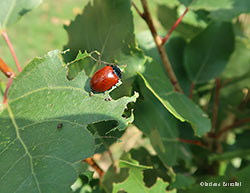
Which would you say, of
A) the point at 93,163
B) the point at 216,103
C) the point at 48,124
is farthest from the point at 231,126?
the point at 48,124

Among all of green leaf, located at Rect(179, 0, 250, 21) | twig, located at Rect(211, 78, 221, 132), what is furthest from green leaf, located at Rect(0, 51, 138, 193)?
twig, located at Rect(211, 78, 221, 132)

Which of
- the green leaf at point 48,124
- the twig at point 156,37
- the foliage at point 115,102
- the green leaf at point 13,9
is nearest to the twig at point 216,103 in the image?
the foliage at point 115,102

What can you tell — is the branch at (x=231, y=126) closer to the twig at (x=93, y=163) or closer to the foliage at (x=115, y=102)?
the foliage at (x=115, y=102)

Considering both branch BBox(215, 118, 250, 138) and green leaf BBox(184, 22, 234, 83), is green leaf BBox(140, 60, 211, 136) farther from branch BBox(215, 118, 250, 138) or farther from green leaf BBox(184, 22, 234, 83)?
branch BBox(215, 118, 250, 138)

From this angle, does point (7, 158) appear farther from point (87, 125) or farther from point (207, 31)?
point (207, 31)

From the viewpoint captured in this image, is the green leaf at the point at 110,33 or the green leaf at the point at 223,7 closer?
the green leaf at the point at 110,33

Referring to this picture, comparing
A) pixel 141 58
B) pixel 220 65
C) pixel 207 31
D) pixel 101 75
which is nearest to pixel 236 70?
pixel 220 65
